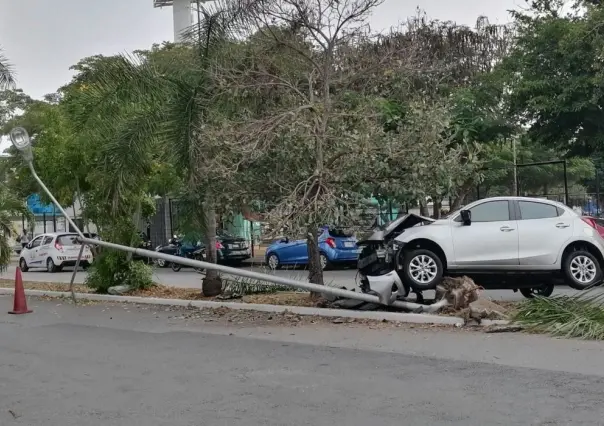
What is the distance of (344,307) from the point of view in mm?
10977

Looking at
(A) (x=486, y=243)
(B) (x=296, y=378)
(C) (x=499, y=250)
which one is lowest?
(B) (x=296, y=378)

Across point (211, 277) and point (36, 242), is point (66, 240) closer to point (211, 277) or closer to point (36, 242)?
point (36, 242)

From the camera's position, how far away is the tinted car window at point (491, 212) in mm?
11797

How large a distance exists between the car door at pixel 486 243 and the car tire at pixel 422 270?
357 millimetres

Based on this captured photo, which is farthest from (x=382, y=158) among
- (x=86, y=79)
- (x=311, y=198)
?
(x=86, y=79)

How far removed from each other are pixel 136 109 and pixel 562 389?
9731 mm

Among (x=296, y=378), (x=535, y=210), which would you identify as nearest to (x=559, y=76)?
(x=535, y=210)

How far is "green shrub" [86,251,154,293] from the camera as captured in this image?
1492 cm

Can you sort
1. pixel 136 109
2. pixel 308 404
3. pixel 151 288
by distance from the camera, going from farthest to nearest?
pixel 151 288 < pixel 136 109 < pixel 308 404

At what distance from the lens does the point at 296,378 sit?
7.10m

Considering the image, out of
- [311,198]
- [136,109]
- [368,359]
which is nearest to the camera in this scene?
[368,359]

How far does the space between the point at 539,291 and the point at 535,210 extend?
1522 millimetres

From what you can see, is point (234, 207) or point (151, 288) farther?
point (151, 288)

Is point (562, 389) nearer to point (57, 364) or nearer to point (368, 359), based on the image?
point (368, 359)
